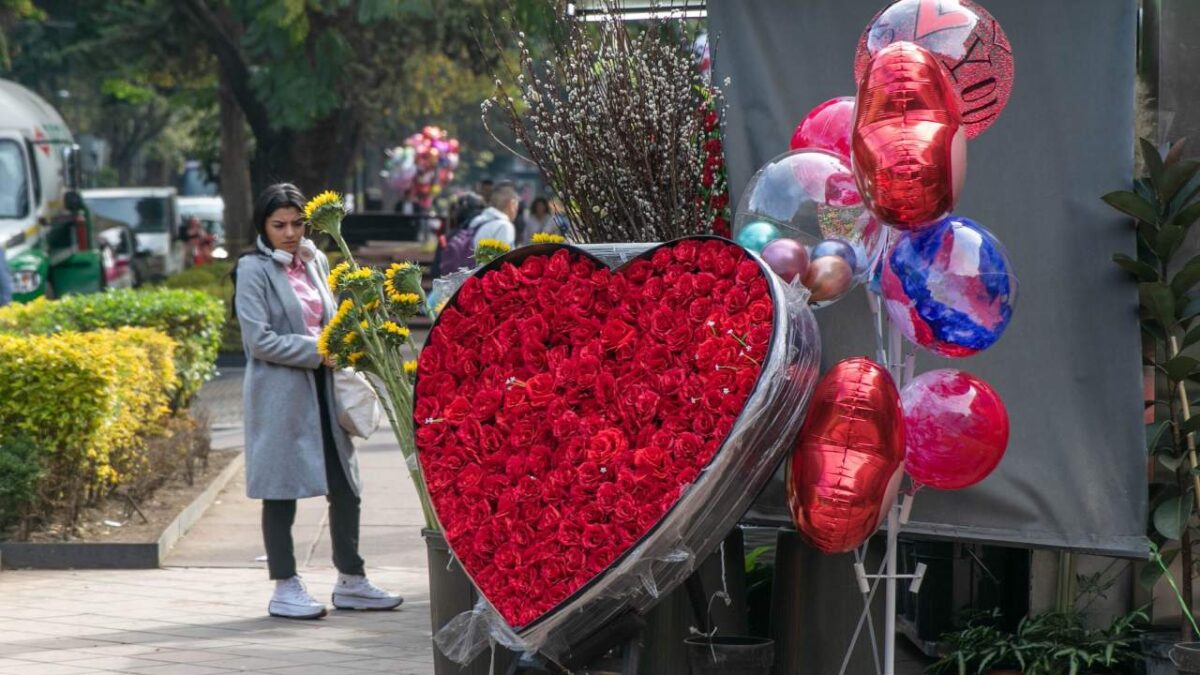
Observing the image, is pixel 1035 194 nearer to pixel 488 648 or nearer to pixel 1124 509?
pixel 1124 509

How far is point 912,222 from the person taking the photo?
178 inches

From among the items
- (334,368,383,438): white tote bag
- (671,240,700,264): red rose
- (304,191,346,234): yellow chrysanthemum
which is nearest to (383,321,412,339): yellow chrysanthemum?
(304,191,346,234): yellow chrysanthemum

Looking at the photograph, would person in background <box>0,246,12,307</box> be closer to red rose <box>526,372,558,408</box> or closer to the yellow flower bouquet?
the yellow flower bouquet

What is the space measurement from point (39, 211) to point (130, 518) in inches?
447

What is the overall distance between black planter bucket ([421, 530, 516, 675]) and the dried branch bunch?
50.8 inches

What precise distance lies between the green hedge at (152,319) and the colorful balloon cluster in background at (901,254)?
739cm

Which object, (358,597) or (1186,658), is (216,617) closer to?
(358,597)

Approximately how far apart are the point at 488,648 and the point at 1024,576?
220 cm

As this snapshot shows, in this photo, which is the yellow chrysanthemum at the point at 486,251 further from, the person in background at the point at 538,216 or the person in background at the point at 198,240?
the person in background at the point at 198,240

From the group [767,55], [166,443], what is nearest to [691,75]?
[767,55]

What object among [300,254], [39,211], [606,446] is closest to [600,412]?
[606,446]

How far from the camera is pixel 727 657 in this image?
5035 mm

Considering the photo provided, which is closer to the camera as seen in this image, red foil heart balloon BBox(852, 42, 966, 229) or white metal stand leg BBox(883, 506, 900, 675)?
red foil heart balloon BBox(852, 42, 966, 229)

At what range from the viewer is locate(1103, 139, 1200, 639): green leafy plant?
5.38 meters
